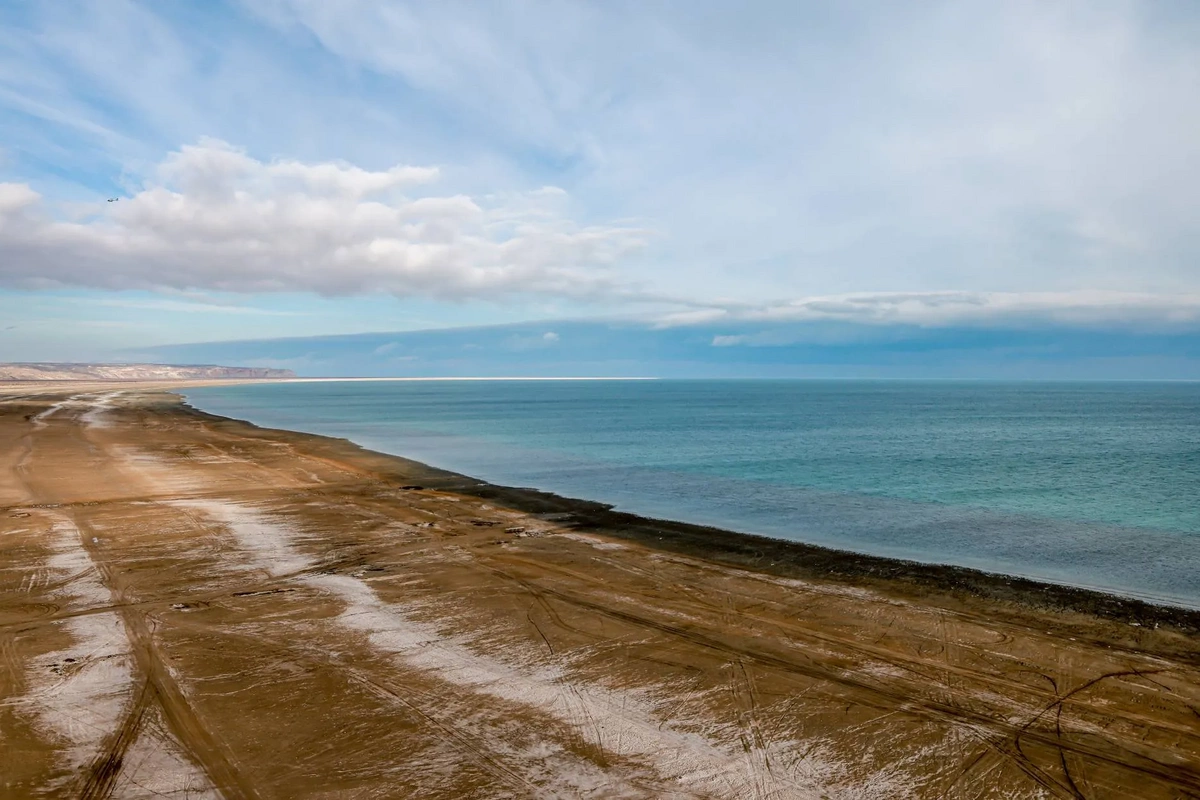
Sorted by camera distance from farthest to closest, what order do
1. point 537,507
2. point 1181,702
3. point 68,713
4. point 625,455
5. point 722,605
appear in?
point 625,455
point 537,507
point 722,605
point 1181,702
point 68,713

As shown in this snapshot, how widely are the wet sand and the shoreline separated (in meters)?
0.13

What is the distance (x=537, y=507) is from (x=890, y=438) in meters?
42.2

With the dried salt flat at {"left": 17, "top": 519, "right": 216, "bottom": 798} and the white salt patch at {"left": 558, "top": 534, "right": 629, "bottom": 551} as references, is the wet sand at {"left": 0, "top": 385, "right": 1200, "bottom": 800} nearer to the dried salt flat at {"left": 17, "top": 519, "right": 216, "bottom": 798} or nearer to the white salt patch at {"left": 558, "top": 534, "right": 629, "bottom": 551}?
the dried salt flat at {"left": 17, "top": 519, "right": 216, "bottom": 798}

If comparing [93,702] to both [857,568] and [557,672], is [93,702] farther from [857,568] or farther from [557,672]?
[857,568]

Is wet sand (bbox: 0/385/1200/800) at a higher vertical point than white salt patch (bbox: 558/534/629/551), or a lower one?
higher

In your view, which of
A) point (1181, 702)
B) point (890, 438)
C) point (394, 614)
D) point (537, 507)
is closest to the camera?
point (1181, 702)

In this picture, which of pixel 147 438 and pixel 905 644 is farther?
pixel 147 438

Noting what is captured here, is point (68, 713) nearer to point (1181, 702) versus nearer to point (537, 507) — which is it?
point (1181, 702)

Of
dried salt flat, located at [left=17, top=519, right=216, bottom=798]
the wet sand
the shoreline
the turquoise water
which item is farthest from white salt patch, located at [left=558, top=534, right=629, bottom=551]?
dried salt flat, located at [left=17, top=519, right=216, bottom=798]

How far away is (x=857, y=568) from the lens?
1598 cm

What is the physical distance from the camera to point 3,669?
361 inches

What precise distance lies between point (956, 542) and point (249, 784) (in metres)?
19.6

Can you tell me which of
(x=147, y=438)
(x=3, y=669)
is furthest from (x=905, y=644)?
(x=147, y=438)

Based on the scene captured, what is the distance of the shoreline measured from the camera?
Result: 43.6 feet
